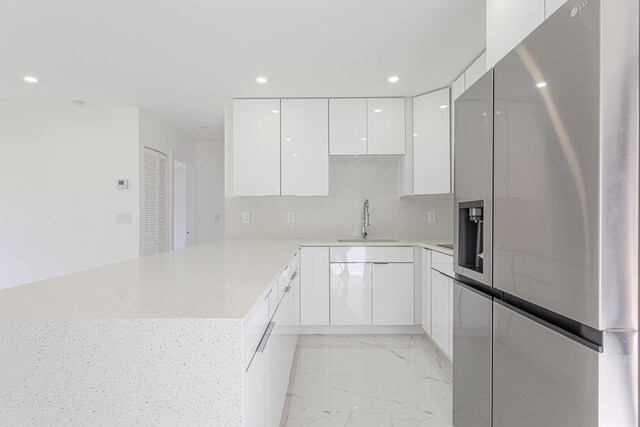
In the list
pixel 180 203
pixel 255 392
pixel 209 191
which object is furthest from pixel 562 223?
pixel 180 203

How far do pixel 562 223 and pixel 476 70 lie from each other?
1916 mm

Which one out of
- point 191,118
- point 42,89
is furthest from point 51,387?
point 191,118

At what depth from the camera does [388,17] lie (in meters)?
1.96

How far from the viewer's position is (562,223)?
0.84 metres

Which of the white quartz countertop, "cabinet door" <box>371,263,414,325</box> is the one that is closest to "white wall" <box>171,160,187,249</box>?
"cabinet door" <box>371,263,414,325</box>

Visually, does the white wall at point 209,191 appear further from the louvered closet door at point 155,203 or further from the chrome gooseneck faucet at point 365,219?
the chrome gooseneck faucet at point 365,219

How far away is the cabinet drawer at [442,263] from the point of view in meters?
2.33

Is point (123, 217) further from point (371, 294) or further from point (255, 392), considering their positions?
point (255, 392)

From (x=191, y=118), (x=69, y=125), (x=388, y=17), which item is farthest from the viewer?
(x=191, y=118)

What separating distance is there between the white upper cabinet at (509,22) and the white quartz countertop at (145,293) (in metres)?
1.28

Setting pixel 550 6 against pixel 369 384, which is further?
pixel 369 384

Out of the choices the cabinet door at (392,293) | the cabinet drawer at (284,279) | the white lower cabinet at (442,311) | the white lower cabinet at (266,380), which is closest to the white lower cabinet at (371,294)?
the cabinet door at (392,293)

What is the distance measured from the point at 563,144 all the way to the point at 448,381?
1.94 metres

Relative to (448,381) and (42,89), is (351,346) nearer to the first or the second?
(448,381)
